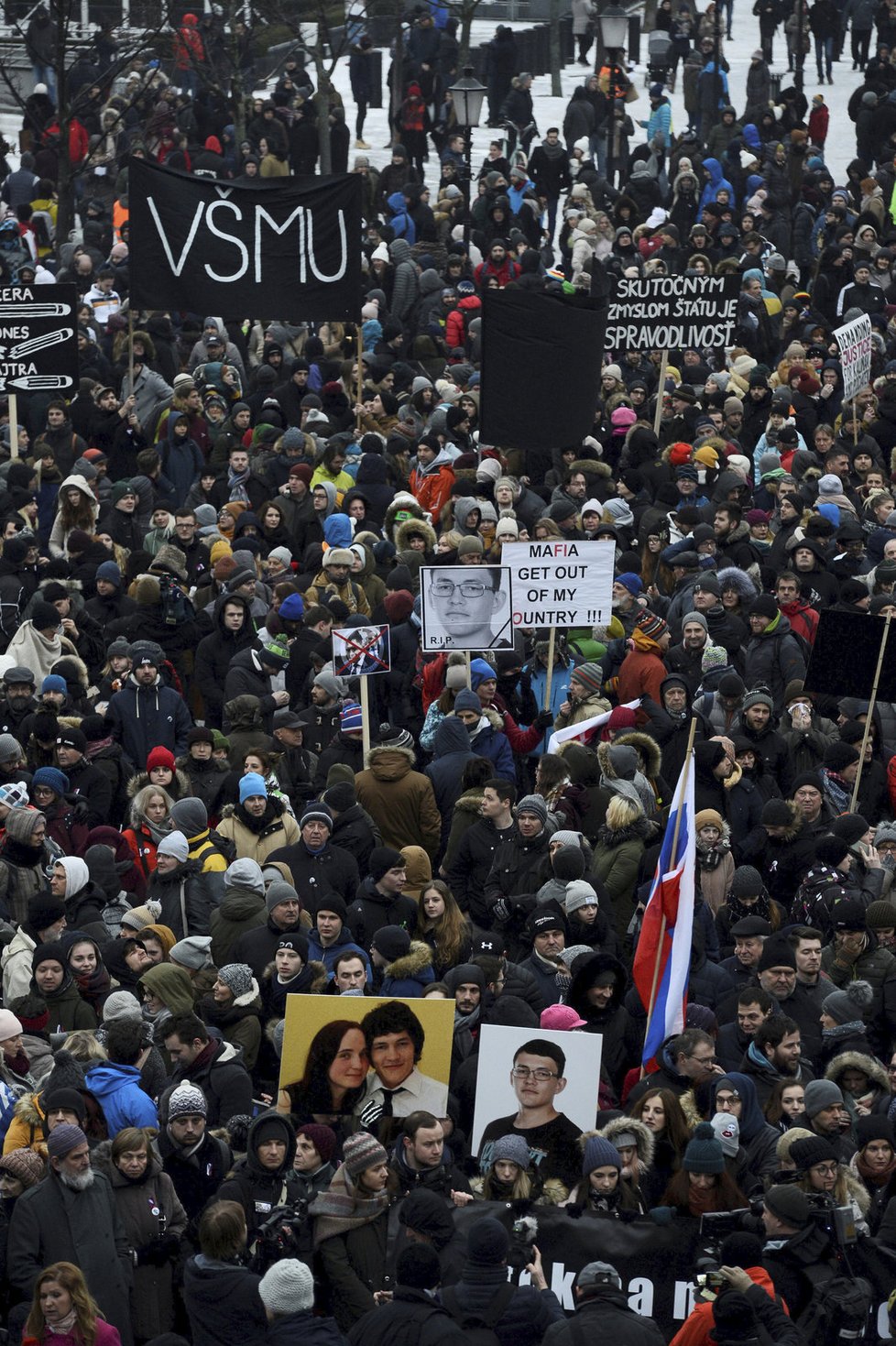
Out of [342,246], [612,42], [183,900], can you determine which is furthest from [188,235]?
[612,42]

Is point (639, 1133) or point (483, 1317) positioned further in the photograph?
point (639, 1133)

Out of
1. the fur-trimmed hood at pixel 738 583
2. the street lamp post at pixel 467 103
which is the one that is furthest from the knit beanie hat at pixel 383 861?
the street lamp post at pixel 467 103

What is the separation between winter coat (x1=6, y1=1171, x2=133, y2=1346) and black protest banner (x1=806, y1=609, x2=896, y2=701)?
5185mm

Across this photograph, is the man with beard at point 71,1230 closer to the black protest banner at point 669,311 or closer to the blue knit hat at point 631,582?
the blue knit hat at point 631,582

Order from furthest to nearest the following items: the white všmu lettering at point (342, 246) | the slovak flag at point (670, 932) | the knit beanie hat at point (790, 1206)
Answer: the white všmu lettering at point (342, 246)
the slovak flag at point (670, 932)
the knit beanie hat at point (790, 1206)

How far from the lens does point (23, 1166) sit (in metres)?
7.72

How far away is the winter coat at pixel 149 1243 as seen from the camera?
302 inches

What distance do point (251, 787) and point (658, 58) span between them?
24.8 metres

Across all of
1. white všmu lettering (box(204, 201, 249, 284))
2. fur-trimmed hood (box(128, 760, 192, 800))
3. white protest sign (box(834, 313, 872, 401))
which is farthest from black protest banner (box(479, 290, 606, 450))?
fur-trimmed hood (box(128, 760, 192, 800))

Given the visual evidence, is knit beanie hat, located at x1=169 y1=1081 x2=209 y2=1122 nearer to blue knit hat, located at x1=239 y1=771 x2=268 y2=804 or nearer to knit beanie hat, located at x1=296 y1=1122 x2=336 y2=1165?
knit beanie hat, located at x1=296 y1=1122 x2=336 y2=1165

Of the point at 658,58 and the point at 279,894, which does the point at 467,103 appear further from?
the point at 279,894

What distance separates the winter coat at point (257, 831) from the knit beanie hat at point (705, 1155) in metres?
3.44

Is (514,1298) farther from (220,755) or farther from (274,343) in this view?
(274,343)

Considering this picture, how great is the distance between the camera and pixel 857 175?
1046 inches
